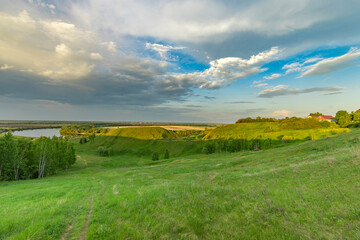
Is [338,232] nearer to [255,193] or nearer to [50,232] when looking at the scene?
[255,193]

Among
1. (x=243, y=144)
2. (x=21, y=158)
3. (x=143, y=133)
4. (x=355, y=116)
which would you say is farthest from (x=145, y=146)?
(x=355, y=116)

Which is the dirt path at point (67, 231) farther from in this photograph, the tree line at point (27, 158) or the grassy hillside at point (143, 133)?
the grassy hillside at point (143, 133)

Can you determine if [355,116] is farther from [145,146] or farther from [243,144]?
[145,146]

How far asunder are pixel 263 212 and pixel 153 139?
146930 mm

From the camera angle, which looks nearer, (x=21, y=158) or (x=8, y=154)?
(x=8, y=154)

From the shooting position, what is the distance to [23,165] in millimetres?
43125

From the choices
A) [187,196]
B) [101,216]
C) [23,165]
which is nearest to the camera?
[101,216]

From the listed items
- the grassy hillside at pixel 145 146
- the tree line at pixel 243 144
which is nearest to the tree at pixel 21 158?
the grassy hillside at pixel 145 146

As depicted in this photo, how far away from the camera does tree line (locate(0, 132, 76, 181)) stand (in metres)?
38.8

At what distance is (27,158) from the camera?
44.8 metres

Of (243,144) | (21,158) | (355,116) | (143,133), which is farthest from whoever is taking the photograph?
(143,133)

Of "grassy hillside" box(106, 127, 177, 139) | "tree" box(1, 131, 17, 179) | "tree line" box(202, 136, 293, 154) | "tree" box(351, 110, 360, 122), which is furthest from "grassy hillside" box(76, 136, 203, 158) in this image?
"tree" box(351, 110, 360, 122)

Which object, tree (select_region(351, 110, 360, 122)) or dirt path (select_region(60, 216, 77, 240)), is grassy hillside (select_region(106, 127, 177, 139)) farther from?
dirt path (select_region(60, 216, 77, 240))

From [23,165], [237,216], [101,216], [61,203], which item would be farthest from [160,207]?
[23,165]
